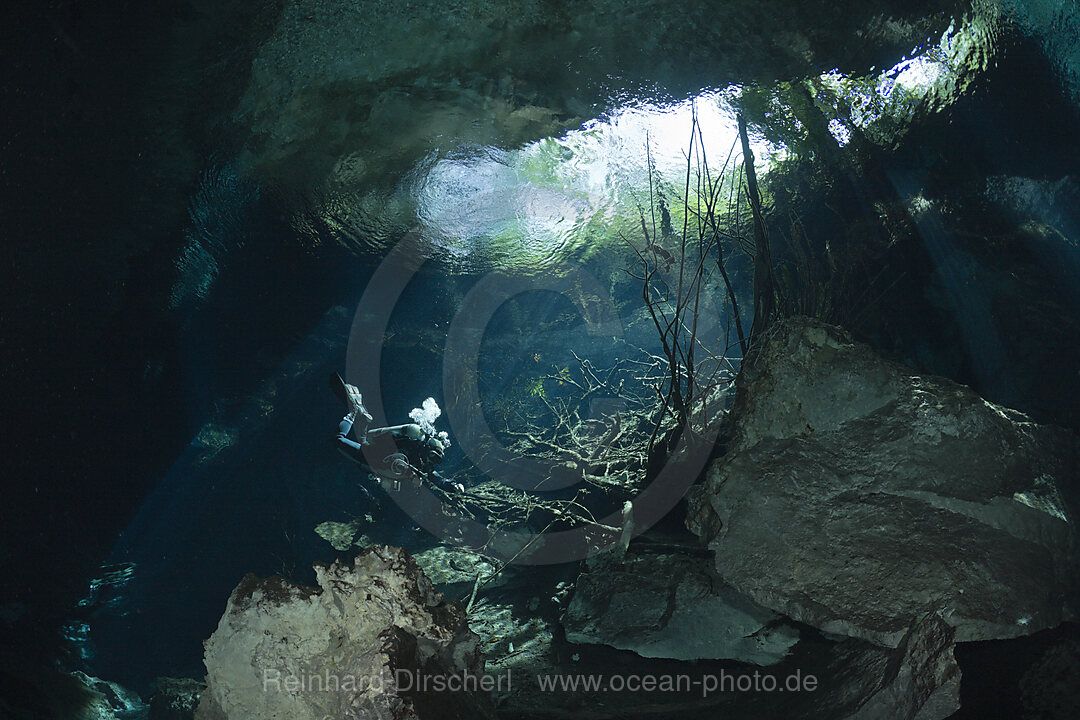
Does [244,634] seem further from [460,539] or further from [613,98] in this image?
[460,539]

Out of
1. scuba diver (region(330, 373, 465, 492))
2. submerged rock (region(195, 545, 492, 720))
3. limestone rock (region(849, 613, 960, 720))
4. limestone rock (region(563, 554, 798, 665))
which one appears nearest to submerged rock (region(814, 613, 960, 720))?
limestone rock (region(849, 613, 960, 720))

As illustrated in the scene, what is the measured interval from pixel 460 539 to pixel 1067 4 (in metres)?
7.93

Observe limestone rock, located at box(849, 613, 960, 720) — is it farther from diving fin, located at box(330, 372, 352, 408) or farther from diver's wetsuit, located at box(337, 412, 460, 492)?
diving fin, located at box(330, 372, 352, 408)

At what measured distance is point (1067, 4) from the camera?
139 inches

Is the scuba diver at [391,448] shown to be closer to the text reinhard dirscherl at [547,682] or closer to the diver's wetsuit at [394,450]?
the diver's wetsuit at [394,450]

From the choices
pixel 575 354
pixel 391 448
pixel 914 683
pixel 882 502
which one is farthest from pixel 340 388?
pixel 914 683

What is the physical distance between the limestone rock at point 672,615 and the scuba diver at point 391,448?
2.81m

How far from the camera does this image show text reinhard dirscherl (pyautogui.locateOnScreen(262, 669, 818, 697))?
1.48 metres

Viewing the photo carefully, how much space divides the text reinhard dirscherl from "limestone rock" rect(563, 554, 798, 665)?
0.17 m

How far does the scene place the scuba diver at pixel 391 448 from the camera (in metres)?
5.52

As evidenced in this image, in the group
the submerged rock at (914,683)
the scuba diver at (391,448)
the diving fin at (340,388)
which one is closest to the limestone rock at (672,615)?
the submerged rock at (914,683)

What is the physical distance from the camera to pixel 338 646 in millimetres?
1653

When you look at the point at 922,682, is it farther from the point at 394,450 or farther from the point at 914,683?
the point at 394,450

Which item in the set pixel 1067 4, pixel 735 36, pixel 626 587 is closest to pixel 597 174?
pixel 735 36
